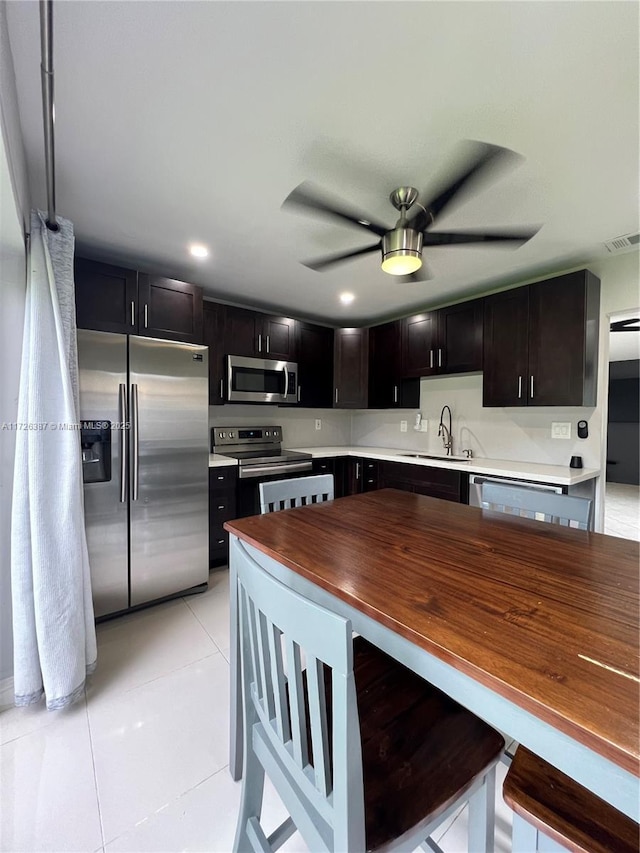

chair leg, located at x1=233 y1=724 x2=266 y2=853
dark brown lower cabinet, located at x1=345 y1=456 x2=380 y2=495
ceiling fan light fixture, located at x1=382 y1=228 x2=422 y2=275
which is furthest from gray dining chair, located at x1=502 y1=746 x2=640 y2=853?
dark brown lower cabinet, located at x1=345 y1=456 x2=380 y2=495

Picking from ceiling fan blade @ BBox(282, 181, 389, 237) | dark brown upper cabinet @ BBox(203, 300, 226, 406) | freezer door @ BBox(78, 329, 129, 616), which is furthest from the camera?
dark brown upper cabinet @ BBox(203, 300, 226, 406)

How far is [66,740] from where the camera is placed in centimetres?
141

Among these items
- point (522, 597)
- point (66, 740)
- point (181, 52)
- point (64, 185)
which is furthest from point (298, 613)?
point (64, 185)

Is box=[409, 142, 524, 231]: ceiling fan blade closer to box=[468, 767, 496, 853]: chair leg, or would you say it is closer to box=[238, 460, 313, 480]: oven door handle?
box=[468, 767, 496, 853]: chair leg

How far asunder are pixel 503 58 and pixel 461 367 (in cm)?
227

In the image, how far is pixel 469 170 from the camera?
1200 millimetres

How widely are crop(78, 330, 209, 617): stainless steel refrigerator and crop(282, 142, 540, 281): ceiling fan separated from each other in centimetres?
132

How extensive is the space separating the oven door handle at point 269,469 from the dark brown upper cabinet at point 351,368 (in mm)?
1000

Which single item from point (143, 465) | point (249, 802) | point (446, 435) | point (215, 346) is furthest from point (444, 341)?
point (249, 802)

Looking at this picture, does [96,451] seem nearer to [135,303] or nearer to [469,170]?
[135,303]

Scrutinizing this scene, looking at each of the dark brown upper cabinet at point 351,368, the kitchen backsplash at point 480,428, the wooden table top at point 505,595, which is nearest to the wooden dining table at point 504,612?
the wooden table top at point 505,595

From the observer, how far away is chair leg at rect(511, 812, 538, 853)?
65cm

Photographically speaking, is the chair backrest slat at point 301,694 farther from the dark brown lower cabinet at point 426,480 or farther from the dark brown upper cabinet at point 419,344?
the dark brown upper cabinet at point 419,344

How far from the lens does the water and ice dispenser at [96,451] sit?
2098mm
